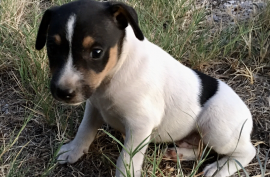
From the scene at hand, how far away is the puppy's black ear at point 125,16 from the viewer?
8.08 ft

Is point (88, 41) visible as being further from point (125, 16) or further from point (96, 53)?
point (125, 16)

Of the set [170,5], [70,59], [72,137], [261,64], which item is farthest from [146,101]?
[170,5]

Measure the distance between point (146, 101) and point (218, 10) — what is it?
3668 millimetres

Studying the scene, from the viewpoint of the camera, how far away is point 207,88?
10.3 ft

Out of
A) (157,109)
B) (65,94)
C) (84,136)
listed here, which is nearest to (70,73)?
(65,94)

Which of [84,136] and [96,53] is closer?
[96,53]

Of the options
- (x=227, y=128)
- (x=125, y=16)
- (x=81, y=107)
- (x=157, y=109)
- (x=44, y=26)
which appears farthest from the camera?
(x=81, y=107)

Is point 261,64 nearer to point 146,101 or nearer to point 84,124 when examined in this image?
point 146,101

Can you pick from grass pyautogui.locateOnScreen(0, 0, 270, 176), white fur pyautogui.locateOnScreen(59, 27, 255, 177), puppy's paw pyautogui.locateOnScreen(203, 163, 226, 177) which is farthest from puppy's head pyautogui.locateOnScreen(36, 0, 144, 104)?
puppy's paw pyautogui.locateOnScreen(203, 163, 226, 177)

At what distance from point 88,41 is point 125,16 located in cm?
40

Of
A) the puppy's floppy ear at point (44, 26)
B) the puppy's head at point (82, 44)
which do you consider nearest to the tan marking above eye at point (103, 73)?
the puppy's head at point (82, 44)

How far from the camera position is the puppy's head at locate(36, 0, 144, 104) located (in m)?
2.30

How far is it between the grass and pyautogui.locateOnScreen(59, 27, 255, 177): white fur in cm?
24

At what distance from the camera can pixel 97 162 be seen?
3295 mm
